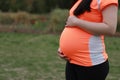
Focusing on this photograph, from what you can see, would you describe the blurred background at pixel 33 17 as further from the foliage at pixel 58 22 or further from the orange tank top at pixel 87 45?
the orange tank top at pixel 87 45

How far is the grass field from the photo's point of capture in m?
6.18


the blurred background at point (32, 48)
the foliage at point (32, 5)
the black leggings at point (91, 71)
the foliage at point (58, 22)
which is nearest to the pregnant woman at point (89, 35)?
the black leggings at point (91, 71)

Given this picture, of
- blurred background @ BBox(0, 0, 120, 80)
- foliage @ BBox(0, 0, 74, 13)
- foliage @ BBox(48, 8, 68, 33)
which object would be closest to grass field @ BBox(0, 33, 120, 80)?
blurred background @ BBox(0, 0, 120, 80)

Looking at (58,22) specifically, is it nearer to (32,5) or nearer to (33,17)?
(33,17)

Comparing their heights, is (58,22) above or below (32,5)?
above

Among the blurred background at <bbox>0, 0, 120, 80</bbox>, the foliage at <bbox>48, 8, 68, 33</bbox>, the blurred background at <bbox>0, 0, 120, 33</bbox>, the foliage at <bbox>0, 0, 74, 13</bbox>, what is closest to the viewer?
the blurred background at <bbox>0, 0, 120, 80</bbox>

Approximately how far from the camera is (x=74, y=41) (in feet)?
9.10

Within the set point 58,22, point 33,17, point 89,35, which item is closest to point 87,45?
point 89,35

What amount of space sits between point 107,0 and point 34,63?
180 inches

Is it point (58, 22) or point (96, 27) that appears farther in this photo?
point (58, 22)

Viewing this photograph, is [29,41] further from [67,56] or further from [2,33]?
[67,56]

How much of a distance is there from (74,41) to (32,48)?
621 centimetres

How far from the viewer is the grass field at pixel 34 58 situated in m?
6.18

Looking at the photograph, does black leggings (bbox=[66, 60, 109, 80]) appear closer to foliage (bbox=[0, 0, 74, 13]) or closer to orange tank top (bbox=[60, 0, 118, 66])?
orange tank top (bbox=[60, 0, 118, 66])
